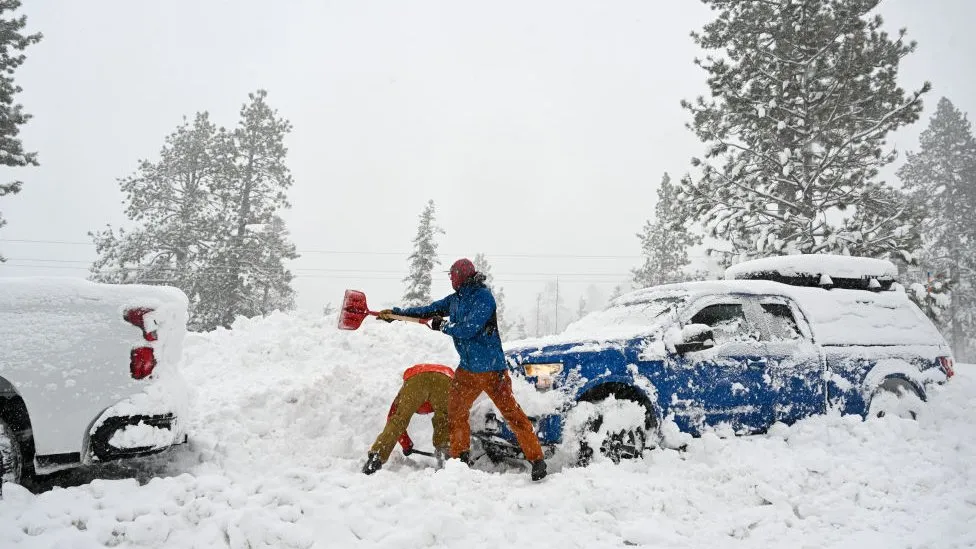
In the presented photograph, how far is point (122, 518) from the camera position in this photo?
2.85 meters

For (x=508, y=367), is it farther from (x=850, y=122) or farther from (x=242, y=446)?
(x=850, y=122)

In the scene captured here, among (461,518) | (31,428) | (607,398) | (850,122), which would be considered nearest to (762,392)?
(607,398)

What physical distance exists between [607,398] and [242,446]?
343cm

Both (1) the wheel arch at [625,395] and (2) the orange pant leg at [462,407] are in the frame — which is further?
(1) the wheel arch at [625,395]

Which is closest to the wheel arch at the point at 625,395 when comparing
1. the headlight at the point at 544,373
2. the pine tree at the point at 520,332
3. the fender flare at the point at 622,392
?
the fender flare at the point at 622,392

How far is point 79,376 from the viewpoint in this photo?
11.2ft

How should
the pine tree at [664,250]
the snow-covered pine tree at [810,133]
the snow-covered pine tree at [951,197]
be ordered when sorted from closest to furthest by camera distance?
the snow-covered pine tree at [810,133] < the snow-covered pine tree at [951,197] < the pine tree at [664,250]

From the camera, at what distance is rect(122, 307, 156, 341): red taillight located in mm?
3586

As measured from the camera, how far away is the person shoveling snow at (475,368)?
167 inches

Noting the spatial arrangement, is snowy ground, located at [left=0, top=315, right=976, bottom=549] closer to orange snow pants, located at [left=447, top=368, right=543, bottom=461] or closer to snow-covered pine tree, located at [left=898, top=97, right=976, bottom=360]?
orange snow pants, located at [left=447, top=368, right=543, bottom=461]

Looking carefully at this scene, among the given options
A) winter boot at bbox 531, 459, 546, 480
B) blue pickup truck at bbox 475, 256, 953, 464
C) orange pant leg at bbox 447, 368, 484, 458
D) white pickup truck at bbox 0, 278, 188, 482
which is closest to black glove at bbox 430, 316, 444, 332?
orange pant leg at bbox 447, 368, 484, 458

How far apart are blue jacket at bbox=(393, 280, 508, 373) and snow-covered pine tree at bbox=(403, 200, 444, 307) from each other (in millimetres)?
25304

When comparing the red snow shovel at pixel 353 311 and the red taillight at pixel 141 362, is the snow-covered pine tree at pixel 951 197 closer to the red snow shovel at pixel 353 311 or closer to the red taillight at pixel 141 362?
the red snow shovel at pixel 353 311

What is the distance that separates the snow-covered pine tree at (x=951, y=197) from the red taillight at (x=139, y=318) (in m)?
39.6
